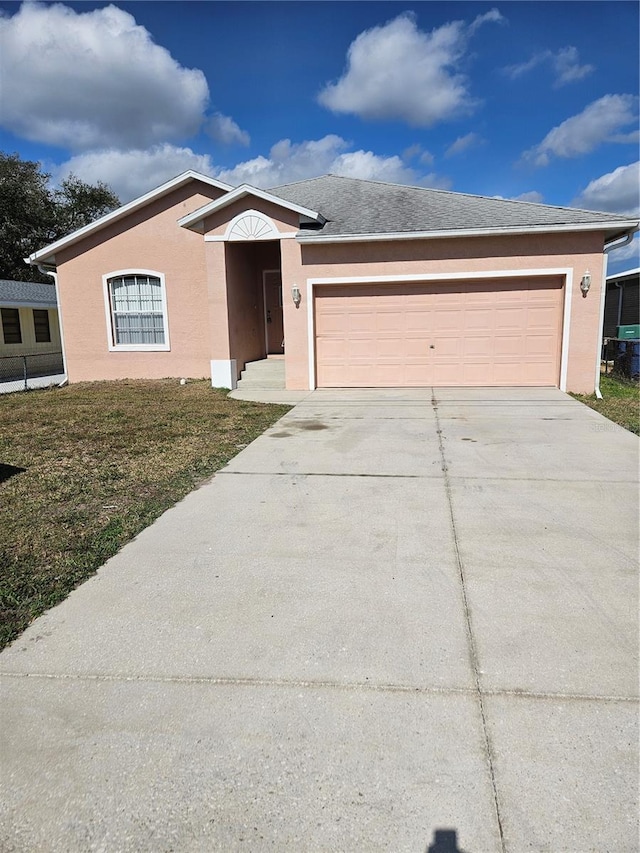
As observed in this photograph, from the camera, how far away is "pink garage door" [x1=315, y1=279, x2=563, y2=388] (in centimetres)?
1217

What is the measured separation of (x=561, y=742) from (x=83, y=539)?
142 inches

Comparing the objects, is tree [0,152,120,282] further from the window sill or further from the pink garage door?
the pink garage door

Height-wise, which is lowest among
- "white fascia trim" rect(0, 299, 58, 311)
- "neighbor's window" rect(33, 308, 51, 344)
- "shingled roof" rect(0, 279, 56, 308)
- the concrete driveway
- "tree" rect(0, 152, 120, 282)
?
the concrete driveway

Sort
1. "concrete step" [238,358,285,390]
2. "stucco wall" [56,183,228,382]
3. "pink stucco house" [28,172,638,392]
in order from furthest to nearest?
"stucco wall" [56,183,228,382]
"concrete step" [238,358,285,390]
"pink stucco house" [28,172,638,392]

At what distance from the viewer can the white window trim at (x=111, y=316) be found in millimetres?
15516

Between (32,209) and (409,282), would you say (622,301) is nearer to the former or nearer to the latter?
(409,282)

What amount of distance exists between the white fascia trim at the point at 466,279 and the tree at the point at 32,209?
2673 centimetres

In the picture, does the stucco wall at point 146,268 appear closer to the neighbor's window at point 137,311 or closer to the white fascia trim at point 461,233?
the neighbor's window at point 137,311

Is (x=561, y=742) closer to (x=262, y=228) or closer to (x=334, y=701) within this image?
(x=334, y=701)

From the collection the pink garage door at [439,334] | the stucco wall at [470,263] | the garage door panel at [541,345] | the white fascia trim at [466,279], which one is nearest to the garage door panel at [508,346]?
the pink garage door at [439,334]

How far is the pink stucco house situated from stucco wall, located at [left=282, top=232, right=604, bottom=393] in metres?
0.02

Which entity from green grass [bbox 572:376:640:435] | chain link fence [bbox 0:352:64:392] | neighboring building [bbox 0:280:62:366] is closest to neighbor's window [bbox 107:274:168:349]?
chain link fence [bbox 0:352:64:392]

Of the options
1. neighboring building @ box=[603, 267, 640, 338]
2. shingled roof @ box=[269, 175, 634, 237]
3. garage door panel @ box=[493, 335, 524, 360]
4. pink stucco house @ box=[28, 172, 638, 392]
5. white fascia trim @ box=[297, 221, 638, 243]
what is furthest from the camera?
neighboring building @ box=[603, 267, 640, 338]

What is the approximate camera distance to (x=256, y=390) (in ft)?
44.2
